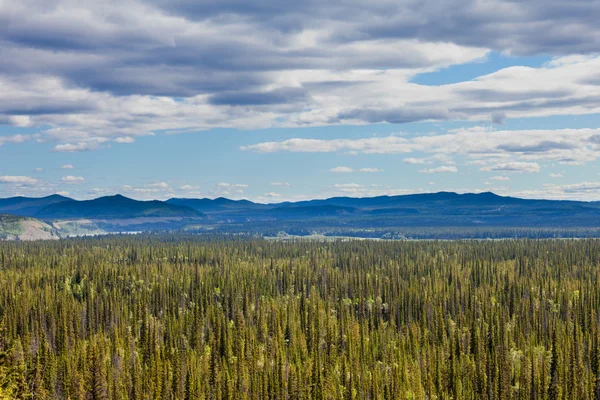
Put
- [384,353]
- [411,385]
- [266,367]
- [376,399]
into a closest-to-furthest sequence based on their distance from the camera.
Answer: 1. [376,399]
2. [411,385]
3. [266,367]
4. [384,353]

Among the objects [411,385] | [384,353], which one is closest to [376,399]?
[411,385]

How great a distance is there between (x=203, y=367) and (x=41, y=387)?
3889 centimetres

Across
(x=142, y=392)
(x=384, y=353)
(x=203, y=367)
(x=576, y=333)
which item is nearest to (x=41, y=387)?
(x=142, y=392)

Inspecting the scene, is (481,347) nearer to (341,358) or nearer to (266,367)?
(341,358)

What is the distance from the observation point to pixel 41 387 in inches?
6004

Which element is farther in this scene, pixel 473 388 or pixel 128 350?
pixel 128 350

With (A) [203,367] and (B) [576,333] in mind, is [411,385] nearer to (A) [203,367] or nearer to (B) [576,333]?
(A) [203,367]

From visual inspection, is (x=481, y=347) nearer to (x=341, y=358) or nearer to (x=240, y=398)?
(x=341, y=358)

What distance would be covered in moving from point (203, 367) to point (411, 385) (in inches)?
1929

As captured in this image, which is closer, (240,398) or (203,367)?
(240,398)

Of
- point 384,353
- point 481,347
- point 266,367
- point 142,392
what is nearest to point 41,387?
point 142,392

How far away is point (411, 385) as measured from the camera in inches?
6383

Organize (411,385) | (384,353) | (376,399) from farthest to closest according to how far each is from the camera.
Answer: (384,353) < (411,385) < (376,399)

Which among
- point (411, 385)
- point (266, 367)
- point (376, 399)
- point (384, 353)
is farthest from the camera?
point (384, 353)
